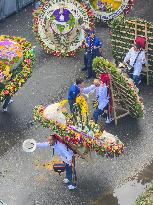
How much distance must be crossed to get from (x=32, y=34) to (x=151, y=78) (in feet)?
15.8

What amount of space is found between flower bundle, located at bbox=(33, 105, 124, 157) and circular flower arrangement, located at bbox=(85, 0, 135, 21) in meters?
6.44

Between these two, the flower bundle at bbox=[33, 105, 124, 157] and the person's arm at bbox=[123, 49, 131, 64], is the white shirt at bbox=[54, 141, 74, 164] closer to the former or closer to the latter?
the flower bundle at bbox=[33, 105, 124, 157]

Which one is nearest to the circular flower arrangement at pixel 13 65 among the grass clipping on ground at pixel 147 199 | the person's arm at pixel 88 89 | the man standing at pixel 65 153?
the person's arm at pixel 88 89

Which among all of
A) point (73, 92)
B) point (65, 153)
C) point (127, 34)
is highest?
point (127, 34)

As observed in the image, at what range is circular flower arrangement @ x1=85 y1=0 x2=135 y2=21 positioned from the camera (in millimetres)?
15617

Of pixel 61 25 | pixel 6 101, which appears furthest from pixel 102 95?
pixel 61 25

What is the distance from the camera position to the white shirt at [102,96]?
465 inches

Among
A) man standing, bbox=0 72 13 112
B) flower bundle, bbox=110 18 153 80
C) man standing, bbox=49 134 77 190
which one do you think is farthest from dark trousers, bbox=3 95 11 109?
flower bundle, bbox=110 18 153 80

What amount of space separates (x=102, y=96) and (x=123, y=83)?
628 mm

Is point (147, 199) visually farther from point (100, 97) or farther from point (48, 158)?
point (100, 97)

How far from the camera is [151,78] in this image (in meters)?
13.8

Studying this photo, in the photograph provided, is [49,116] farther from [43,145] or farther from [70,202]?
[70,202]

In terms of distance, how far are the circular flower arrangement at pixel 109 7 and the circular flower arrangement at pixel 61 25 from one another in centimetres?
152

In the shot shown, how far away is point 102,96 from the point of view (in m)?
12.0
